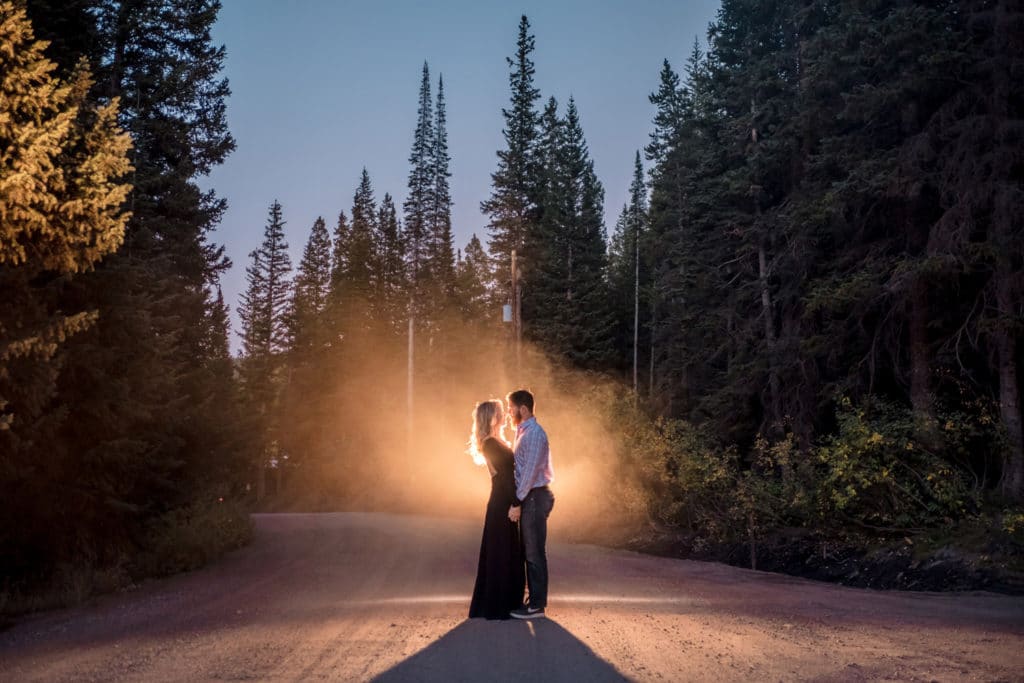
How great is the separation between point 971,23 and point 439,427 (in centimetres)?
4120

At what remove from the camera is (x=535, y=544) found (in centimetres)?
798

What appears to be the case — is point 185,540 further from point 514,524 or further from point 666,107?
point 666,107

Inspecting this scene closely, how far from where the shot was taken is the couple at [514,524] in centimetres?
796

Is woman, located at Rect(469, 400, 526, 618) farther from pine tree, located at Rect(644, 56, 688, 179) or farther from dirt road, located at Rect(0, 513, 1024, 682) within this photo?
pine tree, located at Rect(644, 56, 688, 179)

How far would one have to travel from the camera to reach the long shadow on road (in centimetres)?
579

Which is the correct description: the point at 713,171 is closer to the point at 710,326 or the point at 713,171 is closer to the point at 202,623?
the point at 710,326

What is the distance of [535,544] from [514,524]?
30 centimetres

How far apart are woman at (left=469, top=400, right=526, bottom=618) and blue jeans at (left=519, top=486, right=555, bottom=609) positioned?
0.10m

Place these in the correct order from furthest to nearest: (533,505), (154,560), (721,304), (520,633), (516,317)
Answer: (516,317)
(721,304)
(154,560)
(533,505)
(520,633)

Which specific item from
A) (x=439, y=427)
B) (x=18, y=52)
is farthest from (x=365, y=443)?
(x=18, y=52)

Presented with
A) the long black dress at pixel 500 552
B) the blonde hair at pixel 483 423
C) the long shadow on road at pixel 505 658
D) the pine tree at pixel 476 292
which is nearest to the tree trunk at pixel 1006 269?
the long black dress at pixel 500 552

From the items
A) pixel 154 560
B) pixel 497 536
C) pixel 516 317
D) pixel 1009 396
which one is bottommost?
pixel 154 560

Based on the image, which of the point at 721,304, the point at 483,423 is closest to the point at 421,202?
the point at 721,304

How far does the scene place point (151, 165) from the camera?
65.8ft
